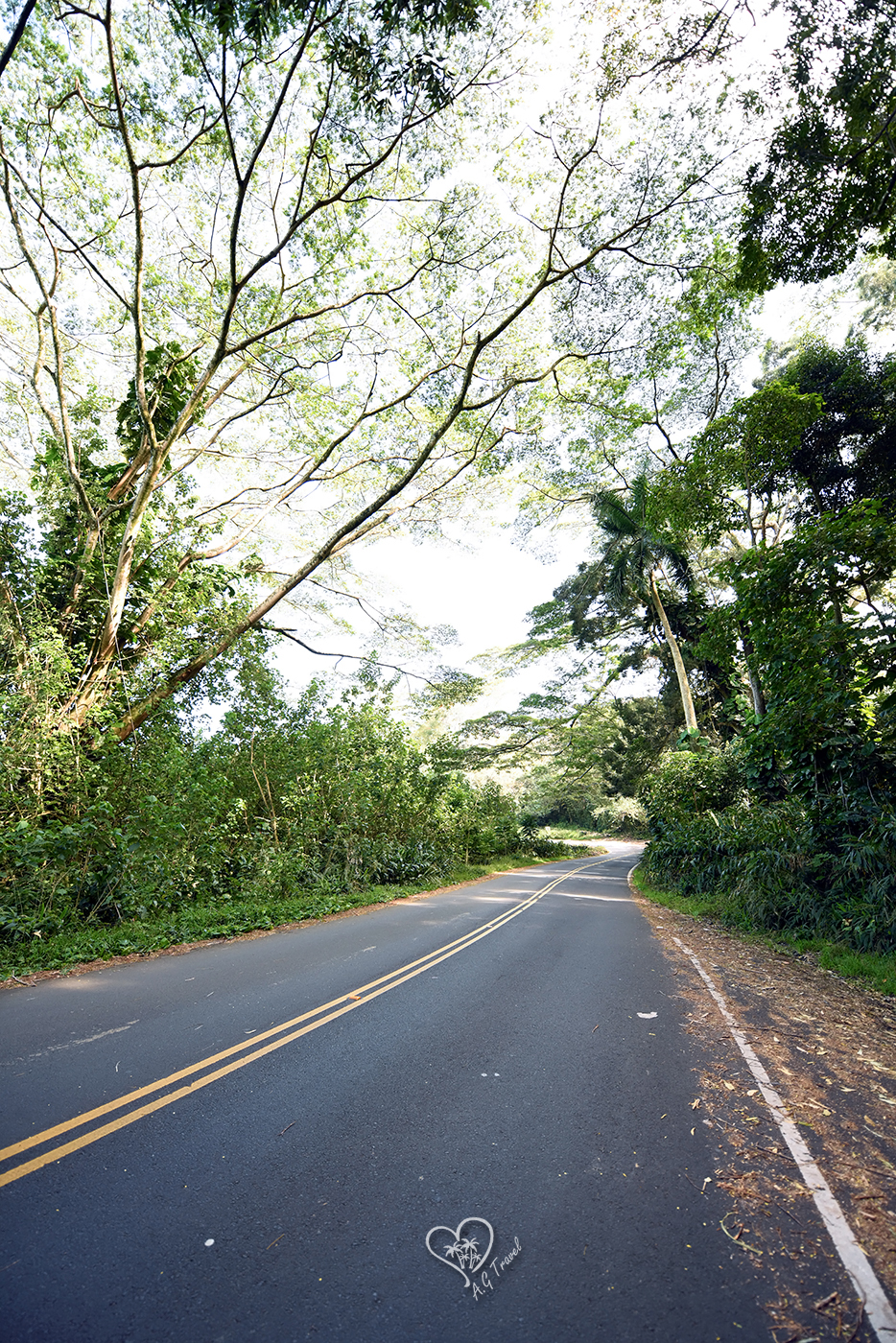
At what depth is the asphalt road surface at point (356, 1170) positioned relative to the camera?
205cm

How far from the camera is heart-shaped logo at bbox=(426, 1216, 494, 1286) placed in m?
2.27

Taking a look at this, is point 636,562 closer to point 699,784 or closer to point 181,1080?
point 699,784

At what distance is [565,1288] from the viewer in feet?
7.04

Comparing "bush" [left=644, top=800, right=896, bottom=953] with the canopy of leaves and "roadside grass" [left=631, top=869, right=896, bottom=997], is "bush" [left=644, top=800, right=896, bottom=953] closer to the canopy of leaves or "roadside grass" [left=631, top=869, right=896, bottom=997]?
"roadside grass" [left=631, top=869, right=896, bottom=997]

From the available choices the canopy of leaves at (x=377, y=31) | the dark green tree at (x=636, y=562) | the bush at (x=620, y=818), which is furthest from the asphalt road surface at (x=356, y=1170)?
the bush at (x=620, y=818)

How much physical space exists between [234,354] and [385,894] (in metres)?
12.3

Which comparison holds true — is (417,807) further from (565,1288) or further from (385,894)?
(565,1288)

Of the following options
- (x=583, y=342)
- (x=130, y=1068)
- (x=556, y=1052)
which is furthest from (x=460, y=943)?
(x=583, y=342)

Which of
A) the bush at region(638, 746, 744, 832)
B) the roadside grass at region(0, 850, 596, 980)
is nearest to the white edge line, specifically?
the roadside grass at region(0, 850, 596, 980)

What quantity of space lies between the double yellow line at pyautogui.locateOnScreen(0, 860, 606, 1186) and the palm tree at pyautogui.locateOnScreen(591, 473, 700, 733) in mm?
16555

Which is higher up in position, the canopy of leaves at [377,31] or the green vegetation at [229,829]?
the canopy of leaves at [377,31]

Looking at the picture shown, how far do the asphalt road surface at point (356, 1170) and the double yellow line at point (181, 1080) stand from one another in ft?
0.07

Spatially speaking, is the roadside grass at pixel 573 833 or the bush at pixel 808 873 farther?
the roadside grass at pixel 573 833

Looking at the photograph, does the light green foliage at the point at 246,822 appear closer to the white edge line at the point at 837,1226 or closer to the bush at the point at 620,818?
the white edge line at the point at 837,1226
